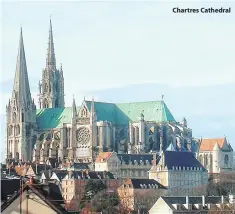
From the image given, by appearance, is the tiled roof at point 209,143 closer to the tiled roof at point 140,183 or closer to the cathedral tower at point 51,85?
the cathedral tower at point 51,85

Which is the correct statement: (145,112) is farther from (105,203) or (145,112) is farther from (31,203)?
(31,203)

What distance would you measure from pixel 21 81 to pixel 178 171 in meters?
33.9

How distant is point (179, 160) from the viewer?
363 ft

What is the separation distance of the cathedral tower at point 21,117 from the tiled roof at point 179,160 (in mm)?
28108

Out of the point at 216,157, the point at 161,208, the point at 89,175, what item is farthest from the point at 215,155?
the point at 161,208

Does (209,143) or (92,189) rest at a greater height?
(209,143)

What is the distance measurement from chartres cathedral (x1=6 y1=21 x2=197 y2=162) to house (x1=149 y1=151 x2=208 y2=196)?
6833mm

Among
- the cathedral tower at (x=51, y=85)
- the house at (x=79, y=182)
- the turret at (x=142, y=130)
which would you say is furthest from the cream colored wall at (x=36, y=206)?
the cathedral tower at (x=51, y=85)

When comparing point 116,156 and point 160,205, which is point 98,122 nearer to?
point 116,156

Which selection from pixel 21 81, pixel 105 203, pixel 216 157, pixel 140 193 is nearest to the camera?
pixel 105 203

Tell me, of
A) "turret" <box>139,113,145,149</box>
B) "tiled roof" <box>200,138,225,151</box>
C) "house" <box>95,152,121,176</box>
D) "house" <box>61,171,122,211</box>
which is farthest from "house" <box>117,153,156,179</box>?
"tiled roof" <box>200,138,225,151</box>

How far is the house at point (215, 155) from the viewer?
125 meters

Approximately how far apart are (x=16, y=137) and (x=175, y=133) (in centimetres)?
2286

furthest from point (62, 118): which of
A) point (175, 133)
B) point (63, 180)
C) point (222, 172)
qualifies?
point (63, 180)
